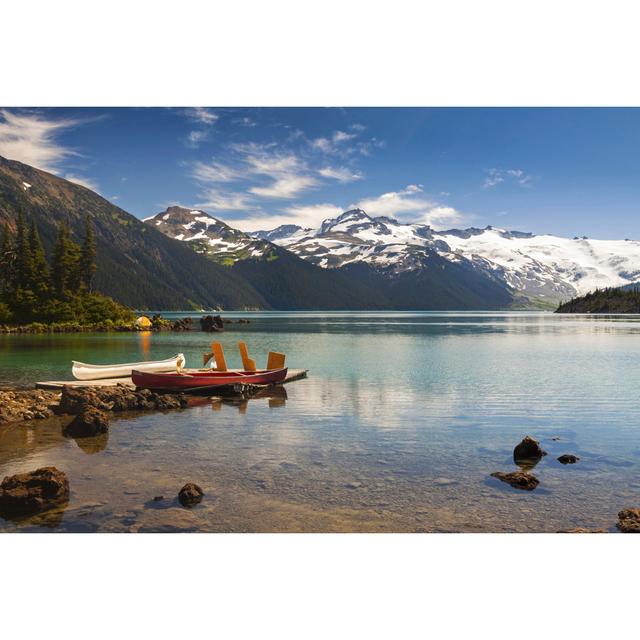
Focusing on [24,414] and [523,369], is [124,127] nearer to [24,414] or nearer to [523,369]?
[24,414]

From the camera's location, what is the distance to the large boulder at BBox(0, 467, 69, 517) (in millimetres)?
13469

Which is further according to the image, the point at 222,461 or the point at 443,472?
the point at 222,461

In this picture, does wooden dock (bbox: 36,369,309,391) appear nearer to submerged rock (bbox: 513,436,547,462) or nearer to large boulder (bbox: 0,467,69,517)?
large boulder (bbox: 0,467,69,517)

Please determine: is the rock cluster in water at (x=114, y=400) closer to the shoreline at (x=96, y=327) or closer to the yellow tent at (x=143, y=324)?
the shoreline at (x=96, y=327)

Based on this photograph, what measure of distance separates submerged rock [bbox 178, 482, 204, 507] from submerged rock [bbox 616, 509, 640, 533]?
31.5 ft

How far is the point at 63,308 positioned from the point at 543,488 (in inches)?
4288

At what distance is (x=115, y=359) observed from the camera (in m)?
55.2

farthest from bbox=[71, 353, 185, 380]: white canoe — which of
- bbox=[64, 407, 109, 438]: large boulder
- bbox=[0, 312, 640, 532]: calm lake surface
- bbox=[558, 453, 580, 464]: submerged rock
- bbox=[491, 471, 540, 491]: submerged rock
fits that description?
bbox=[491, 471, 540, 491]: submerged rock

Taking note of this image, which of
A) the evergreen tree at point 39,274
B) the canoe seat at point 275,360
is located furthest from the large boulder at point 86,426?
the evergreen tree at point 39,274

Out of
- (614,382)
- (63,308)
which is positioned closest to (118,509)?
(614,382)

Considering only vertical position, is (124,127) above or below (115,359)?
above

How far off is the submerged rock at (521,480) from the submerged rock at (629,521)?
256 cm

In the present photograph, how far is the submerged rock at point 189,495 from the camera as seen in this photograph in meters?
14.0

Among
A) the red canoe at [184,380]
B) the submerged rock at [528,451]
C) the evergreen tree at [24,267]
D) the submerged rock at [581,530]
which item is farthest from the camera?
the evergreen tree at [24,267]
